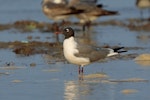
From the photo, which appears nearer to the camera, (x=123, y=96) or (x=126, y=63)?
(x=123, y=96)

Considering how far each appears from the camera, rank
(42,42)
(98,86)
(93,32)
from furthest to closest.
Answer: (93,32), (42,42), (98,86)

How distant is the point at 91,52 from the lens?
1177cm

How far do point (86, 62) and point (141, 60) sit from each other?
1942mm

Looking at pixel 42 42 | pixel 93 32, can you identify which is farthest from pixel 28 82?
pixel 93 32

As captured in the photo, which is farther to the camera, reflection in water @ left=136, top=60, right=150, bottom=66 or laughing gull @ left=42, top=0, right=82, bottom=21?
laughing gull @ left=42, top=0, right=82, bottom=21

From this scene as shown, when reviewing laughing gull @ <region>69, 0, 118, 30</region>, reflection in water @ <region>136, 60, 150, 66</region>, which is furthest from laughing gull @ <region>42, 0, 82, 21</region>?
reflection in water @ <region>136, 60, 150, 66</region>

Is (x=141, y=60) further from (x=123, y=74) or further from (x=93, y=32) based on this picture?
(x=93, y=32)

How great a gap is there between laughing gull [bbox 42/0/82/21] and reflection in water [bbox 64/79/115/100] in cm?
1101

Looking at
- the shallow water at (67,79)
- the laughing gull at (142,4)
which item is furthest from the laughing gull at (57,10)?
the laughing gull at (142,4)

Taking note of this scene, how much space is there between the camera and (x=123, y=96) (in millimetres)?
9258

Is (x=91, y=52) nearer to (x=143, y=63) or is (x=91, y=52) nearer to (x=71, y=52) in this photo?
(x=71, y=52)

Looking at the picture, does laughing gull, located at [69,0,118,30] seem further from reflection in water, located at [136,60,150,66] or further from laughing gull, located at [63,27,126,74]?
laughing gull, located at [63,27,126,74]

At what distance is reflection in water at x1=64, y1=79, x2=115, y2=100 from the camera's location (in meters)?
9.22

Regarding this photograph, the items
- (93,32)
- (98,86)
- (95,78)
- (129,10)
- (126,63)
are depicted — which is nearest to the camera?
(98,86)
